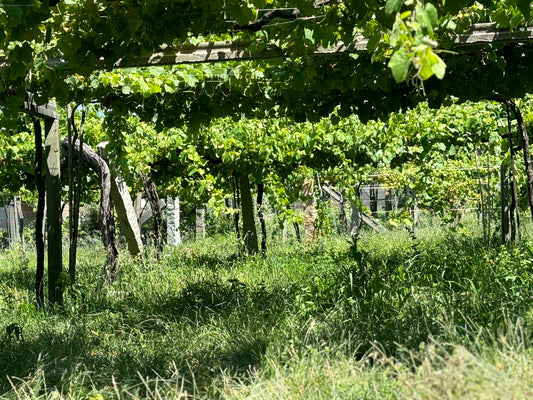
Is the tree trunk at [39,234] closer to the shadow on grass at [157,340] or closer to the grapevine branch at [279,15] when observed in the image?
the shadow on grass at [157,340]

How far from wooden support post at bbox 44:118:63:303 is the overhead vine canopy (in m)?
0.56

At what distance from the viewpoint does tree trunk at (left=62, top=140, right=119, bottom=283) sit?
611 cm

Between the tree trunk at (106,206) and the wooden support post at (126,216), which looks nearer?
the tree trunk at (106,206)

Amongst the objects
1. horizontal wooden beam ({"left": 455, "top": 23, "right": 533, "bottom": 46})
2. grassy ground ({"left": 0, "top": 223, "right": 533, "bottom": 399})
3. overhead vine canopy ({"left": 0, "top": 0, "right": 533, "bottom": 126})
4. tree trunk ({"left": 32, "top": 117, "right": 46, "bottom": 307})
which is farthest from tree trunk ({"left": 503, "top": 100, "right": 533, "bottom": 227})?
tree trunk ({"left": 32, "top": 117, "right": 46, "bottom": 307})

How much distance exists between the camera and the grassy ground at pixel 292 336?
2.71 meters

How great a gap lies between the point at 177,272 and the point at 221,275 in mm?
473

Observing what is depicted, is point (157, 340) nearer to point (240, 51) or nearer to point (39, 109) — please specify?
point (240, 51)

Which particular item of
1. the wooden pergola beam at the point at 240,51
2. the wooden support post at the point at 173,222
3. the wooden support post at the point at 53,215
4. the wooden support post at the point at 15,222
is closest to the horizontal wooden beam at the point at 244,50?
the wooden pergola beam at the point at 240,51

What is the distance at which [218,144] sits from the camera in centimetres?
830

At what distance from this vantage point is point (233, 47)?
387 cm

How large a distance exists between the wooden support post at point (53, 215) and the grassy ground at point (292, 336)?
0.18 meters

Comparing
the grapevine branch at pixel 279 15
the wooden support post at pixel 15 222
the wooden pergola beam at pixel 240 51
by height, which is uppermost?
the grapevine branch at pixel 279 15

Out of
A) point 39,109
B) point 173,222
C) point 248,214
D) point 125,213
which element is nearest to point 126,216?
point 125,213

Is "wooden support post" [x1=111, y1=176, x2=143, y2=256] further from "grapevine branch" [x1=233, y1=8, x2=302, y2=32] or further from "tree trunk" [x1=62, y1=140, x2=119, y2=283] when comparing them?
"grapevine branch" [x1=233, y1=8, x2=302, y2=32]
